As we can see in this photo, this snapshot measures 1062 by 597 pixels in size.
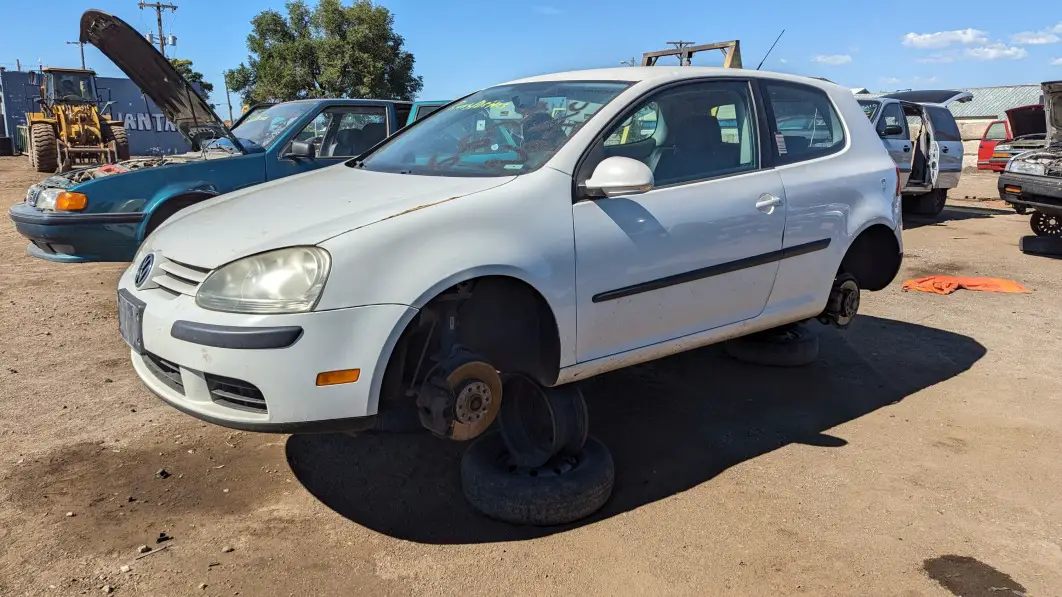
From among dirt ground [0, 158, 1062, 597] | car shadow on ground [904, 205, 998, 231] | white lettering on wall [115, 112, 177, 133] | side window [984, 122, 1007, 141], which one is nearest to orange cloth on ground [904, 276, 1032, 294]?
dirt ground [0, 158, 1062, 597]

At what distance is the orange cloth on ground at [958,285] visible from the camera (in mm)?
7039

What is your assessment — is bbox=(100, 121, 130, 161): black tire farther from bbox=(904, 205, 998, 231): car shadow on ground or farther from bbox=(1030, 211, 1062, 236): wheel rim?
bbox=(1030, 211, 1062, 236): wheel rim

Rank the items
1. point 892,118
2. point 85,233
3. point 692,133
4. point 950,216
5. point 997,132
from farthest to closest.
A: point 997,132, point 950,216, point 892,118, point 85,233, point 692,133

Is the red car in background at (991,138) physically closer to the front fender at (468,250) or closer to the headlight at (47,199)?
the front fender at (468,250)

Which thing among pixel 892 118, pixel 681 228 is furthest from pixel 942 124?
pixel 681 228

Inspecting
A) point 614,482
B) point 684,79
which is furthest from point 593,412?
point 684,79

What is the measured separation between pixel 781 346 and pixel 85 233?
16.5 feet

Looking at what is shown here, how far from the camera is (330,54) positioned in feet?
97.0

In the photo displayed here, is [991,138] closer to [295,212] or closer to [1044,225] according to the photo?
[1044,225]

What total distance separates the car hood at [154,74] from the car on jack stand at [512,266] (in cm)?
329

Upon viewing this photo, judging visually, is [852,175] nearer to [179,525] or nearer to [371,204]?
[371,204]

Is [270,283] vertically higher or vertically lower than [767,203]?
lower

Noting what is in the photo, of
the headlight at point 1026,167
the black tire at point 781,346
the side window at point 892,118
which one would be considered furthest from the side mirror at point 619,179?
the side window at point 892,118

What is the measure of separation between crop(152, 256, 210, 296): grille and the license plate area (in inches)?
4.7
